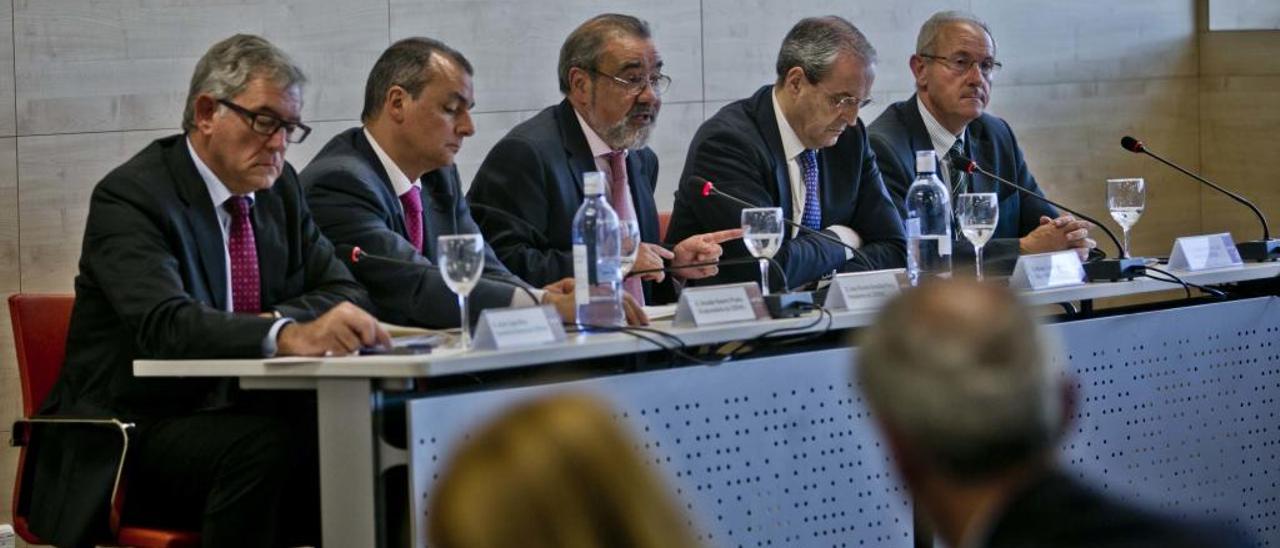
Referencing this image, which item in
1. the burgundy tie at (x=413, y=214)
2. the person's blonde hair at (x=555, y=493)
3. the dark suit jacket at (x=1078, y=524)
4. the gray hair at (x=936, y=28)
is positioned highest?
the gray hair at (x=936, y=28)

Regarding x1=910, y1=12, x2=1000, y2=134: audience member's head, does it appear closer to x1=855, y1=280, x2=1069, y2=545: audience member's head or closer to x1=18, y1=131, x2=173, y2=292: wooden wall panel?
x1=18, y1=131, x2=173, y2=292: wooden wall panel

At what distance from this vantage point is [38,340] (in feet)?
10.8

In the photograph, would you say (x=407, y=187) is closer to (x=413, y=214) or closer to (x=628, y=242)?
(x=413, y=214)

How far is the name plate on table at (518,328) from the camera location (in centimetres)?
283

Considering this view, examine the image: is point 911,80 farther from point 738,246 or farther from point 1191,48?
point 738,246

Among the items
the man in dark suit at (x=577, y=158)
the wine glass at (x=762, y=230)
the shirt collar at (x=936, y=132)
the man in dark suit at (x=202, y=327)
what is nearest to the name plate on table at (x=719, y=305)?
the wine glass at (x=762, y=230)

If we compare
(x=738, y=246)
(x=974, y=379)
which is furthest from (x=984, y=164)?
(x=974, y=379)

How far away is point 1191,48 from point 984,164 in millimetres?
2707

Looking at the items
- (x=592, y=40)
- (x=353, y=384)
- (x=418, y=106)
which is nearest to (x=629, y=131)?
(x=592, y=40)

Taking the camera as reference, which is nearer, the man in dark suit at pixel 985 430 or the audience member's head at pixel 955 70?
the man in dark suit at pixel 985 430

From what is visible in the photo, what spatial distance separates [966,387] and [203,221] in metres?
2.20

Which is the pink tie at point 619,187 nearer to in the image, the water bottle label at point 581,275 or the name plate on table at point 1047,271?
the name plate on table at point 1047,271

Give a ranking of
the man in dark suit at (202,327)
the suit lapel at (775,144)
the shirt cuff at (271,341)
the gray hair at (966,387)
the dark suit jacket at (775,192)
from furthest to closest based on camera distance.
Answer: the suit lapel at (775,144), the dark suit jacket at (775,192), the man in dark suit at (202,327), the shirt cuff at (271,341), the gray hair at (966,387)

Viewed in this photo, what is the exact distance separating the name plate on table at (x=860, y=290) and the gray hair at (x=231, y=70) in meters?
1.13
